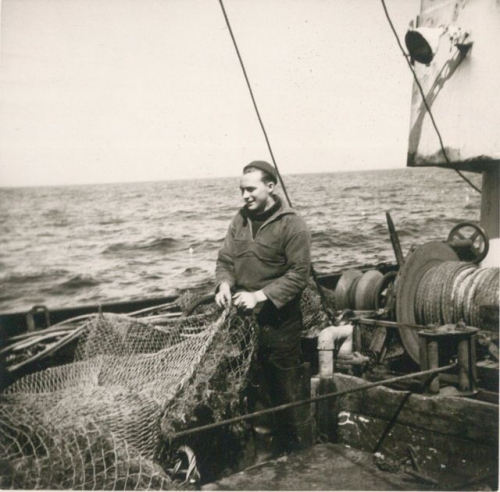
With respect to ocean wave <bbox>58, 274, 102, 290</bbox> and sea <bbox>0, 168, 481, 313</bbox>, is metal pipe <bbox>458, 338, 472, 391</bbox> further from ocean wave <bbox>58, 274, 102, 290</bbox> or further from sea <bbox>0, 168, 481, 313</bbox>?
ocean wave <bbox>58, 274, 102, 290</bbox>

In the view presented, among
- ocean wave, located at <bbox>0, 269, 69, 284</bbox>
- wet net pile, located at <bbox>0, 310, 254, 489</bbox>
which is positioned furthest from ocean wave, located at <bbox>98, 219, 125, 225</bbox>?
wet net pile, located at <bbox>0, 310, 254, 489</bbox>

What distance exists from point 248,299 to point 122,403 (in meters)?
0.96

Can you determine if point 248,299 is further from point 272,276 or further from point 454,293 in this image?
point 454,293

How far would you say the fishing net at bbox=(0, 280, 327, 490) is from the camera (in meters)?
3.12

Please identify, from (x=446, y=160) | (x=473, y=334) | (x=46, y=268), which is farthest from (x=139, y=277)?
(x=473, y=334)

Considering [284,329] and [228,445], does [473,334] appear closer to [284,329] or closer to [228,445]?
[284,329]

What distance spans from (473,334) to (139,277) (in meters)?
20.2

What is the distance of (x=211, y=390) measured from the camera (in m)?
4.02

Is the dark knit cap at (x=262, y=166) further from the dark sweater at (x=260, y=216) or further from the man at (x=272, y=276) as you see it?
the dark sweater at (x=260, y=216)

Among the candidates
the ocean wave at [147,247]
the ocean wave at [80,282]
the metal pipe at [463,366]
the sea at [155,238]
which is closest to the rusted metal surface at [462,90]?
the metal pipe at [463,366]

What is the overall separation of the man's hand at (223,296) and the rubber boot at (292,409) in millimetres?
594

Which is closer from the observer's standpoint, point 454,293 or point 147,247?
point 454,293

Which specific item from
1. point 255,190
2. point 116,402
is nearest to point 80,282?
point 255,190

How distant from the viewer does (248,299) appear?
12.5 ft
